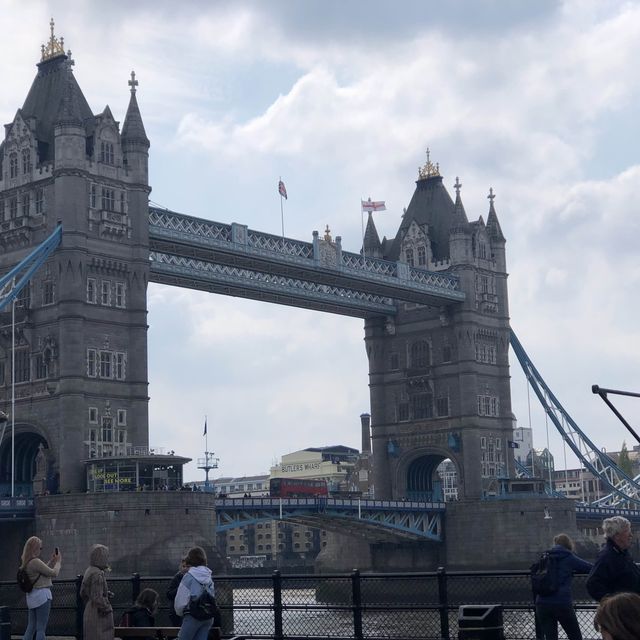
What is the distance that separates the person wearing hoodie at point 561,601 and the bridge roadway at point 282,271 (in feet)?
199

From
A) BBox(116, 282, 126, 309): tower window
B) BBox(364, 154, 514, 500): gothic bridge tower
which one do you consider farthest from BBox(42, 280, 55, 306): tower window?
BBox(364, 154, 514, 500): gothic bridge tower

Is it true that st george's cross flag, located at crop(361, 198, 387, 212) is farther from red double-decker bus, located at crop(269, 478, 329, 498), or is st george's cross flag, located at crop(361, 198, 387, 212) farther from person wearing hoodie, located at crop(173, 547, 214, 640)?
person wearing hoodie, located at crop(173, 547, 214, 640)

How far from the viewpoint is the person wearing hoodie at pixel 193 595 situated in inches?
711

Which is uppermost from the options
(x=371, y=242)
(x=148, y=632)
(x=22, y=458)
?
(x=371, y=242)

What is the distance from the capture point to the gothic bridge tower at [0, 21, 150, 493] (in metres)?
71.8

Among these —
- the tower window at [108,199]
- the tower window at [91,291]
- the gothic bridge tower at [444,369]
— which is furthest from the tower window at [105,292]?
the gothic bridge tower at [444,369]

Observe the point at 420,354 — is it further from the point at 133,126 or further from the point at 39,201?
the point at 39,201

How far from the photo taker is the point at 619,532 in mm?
16031

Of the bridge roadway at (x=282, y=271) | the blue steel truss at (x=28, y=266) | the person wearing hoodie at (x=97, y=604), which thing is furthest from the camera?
the bridge roadway at (x=282, y=271)

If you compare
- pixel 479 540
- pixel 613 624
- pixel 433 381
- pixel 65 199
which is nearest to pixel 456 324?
pixel 433 381

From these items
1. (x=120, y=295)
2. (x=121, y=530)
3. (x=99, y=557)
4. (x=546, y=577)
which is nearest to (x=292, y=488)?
(x=120, y=295)

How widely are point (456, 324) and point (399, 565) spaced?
20.0 meters

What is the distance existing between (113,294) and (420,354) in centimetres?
3644

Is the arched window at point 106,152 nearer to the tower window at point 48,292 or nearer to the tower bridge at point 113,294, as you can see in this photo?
the tower bridge at point 113,294
